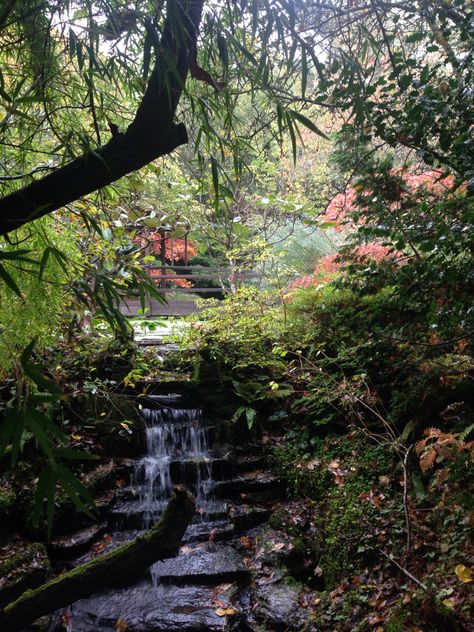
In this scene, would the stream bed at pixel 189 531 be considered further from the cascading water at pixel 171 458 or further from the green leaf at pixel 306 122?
the green leaf at pixel 306 122

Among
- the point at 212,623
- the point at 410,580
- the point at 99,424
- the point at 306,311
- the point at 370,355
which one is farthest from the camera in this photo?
the point at 306,311

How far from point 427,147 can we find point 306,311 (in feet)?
10.6

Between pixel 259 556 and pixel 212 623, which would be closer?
pixel 212 623

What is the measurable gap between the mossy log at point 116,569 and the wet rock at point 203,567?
2031 mm

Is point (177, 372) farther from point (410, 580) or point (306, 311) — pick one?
point (410, 580)

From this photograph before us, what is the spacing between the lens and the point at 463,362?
3334 mm

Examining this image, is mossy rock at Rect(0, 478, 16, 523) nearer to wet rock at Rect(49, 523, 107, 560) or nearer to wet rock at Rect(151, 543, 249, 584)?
wet rock at Rect(49, 523, 107, 560)

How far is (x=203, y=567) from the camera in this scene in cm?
385

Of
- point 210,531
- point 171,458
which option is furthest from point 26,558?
point 171,458

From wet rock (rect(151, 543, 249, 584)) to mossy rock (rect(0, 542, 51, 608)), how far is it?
2.87 feet

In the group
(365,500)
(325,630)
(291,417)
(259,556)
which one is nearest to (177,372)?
(291,417)

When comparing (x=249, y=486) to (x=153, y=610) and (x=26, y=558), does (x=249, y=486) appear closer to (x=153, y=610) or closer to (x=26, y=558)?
→ (x=153, y=610)

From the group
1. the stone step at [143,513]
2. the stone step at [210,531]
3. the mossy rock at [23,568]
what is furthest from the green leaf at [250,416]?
the mossy rock at [23,568]

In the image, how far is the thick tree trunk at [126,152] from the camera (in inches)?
55.6
